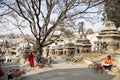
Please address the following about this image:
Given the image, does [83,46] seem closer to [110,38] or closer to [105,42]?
[105,42]

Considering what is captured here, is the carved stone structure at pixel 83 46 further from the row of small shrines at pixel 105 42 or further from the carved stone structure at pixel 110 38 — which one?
the carved stone structure at pixel 110 38

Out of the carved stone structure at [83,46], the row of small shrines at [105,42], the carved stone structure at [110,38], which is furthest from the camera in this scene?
the carved stone structure at [83,46]

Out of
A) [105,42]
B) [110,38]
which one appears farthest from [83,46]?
[110,38]

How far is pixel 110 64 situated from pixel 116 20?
2471 centimetres

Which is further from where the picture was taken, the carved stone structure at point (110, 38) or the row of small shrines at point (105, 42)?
the row of small shrines at point (105, 42)

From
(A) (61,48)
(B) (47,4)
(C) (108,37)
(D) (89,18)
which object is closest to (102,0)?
(D) (89,18)

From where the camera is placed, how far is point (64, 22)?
872 inches

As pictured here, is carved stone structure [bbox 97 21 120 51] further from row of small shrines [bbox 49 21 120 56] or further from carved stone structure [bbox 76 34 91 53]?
carved stone structure [bbox 76 34 91 53]

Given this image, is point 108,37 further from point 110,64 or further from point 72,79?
point 72,79

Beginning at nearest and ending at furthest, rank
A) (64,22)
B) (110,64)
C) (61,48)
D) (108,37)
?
(110,64) < (64,22) < (108,37) < (61,48)

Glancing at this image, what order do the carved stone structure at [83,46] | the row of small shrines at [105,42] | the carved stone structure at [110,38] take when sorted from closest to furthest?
1. the carved stone structure at [110,38]
2. the row of small shrines at [105,42]
3. the carved stone structure at [83,46]

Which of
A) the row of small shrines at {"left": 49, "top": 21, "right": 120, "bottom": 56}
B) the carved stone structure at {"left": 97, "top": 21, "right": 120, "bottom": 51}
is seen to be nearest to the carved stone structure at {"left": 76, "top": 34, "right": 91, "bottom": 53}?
the row of small shrines at {"left": 49, "top": 21, "right": 120, "bottom": 56}

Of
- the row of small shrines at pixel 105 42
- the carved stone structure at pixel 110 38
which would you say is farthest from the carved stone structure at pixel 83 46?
the carved stone structure at pixel 110 38

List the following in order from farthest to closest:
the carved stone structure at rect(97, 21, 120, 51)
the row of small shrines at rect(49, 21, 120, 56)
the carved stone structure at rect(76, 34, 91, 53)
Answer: the carved stone structure at rect(76, 34, 91, 53)
the row of small shrines at rect(49, 21, 120, 56)
the carved stone structure at rect(97, 21, 120, 51)
